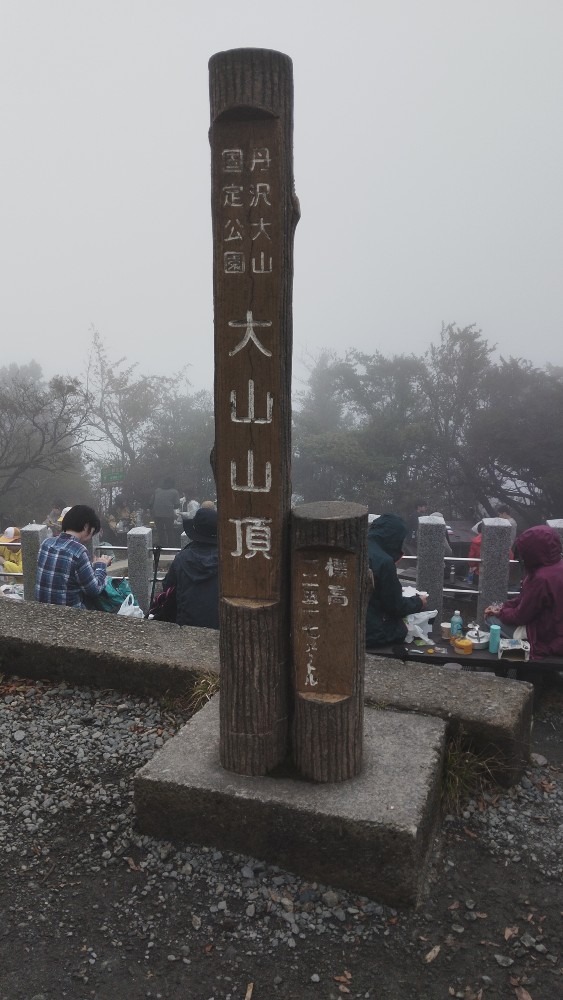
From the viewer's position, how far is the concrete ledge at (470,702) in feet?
11.6

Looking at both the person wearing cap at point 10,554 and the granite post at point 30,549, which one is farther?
the person wearing cap at point 10,554

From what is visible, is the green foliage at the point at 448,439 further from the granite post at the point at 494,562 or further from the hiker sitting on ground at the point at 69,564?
the hiker sitting on ground at the point at 69,564

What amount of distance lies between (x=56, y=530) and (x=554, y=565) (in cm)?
1131

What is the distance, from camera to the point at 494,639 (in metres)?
5.06

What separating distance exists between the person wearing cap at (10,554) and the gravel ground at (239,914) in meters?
7.03

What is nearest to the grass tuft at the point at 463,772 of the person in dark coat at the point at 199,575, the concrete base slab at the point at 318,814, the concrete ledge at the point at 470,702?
the concrete ledge at the point at 470,702

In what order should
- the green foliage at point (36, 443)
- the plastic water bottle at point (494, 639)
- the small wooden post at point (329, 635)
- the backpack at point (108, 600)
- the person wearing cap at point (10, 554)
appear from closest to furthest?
1. the small wooden post at point (329, 635)
2. the plastic water bottle at point (494, 639)
3. the backpack at point (108, 600)
4. the person wearing cap at point (10, 554)
5. the green foliage at point (36, 443)

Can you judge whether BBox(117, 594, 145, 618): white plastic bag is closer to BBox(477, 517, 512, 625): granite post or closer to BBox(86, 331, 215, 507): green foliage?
BBox(477, 517, 512, 625): granite post

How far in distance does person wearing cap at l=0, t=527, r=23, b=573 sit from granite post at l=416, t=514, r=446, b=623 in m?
5.68

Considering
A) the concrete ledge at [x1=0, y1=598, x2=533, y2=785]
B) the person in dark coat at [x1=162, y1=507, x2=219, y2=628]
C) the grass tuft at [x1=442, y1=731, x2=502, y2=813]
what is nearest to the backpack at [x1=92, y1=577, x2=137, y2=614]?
the concrete ledge at [x1=0, y1=598, x2=533, y2=785]

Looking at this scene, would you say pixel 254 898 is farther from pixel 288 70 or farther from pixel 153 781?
pixel 288 70

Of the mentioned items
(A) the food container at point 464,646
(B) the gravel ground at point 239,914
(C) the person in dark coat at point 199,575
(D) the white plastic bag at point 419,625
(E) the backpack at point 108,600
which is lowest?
(B) the gravel ground at point 239,914

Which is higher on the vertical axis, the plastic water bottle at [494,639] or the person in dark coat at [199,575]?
the person in dark coat at [199,575]

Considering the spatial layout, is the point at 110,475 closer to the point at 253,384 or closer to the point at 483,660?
the point at 483,660
